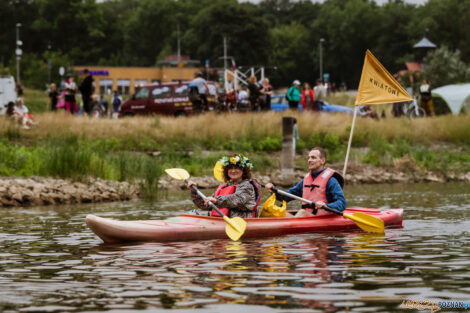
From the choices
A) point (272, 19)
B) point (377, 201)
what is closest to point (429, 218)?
point (377, 201)

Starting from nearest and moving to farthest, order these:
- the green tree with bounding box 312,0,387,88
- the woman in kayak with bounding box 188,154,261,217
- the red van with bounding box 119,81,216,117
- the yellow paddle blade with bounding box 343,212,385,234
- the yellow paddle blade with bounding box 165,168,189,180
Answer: the woman in kayak with bounding box 188,154,261,217
the yellow paddle blade with bounding box 343,212,385,234
the yellow paddle blade with bounding box 165,168,189,180
the red van with bounding box 119,81,216,117
the green tree with bounding box 312,0,387,88

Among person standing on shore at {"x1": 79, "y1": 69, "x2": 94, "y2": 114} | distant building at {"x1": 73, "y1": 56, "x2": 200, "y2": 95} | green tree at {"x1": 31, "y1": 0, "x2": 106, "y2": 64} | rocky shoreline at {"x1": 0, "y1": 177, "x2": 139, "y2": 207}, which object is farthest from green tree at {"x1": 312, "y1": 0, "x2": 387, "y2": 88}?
rocky shoreline at {"x1": 0, "y1": 177, "x2": 139, "y2": 207}

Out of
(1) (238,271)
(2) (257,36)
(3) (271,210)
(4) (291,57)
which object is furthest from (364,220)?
(4) (291,57)

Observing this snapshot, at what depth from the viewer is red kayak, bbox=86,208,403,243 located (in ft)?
33.4

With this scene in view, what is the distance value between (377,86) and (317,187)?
3.62m

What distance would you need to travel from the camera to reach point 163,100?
2934 cm

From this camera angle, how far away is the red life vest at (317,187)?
1147cm

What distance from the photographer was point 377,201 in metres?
16.2

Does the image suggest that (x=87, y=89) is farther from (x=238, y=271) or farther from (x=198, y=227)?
(x=238, y=271)

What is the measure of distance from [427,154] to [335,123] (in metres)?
3.11

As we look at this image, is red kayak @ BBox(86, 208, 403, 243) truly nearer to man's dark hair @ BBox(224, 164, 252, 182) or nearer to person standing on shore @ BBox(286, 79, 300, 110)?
man's dark hair @ BBox(224, 164, 252, 182)

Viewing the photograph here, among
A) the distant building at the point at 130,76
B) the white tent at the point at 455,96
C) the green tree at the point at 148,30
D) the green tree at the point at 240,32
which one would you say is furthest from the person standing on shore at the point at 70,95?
the green tree at the point at 148,30

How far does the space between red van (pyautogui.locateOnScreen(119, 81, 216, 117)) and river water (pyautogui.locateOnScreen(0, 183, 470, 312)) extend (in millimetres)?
16298

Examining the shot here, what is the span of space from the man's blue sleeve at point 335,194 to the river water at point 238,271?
1.26 feet
